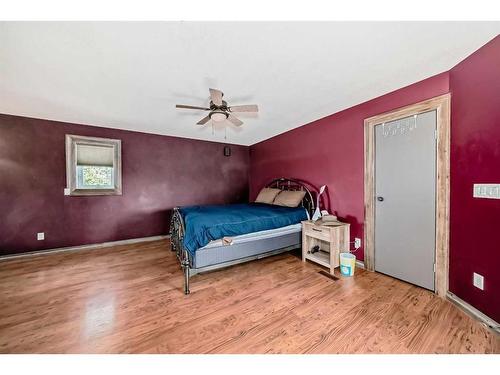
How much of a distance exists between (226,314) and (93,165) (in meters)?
3.67

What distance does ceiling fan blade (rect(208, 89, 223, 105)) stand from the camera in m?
2.08

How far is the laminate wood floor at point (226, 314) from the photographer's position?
1.43 meters

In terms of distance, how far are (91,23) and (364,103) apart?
305 cm

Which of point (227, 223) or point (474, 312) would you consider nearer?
point (474, 312)

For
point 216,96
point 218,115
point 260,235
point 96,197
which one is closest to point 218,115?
point 218,115

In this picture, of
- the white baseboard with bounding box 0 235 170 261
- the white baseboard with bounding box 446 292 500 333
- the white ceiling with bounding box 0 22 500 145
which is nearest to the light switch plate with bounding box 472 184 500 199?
the white baseboard with bounding box 446 292 500 333

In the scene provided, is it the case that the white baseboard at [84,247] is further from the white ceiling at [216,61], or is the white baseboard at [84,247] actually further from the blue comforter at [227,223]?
the white ceiling at [216,61]

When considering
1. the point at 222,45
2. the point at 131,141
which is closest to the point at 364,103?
the point at 222,45

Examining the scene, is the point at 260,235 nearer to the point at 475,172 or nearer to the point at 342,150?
the point at 342,150

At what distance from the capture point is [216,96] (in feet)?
7.08

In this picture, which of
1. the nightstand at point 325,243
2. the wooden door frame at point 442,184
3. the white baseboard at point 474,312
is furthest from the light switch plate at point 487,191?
the nightstand at point 325,243

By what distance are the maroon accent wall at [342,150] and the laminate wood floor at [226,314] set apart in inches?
39.7

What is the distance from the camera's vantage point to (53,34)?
60.8 inches

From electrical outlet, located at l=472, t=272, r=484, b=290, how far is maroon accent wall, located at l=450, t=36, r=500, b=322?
3 centimetres
